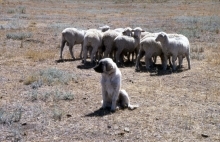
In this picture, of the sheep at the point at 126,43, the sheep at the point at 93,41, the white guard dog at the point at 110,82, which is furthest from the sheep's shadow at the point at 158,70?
the white guard dog at the point at 110,82

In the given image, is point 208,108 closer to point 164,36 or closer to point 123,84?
point 123,84

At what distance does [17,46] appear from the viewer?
20156 millimetres

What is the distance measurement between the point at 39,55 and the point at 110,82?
851 cm

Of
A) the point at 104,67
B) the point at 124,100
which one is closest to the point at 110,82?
the point at 104,67

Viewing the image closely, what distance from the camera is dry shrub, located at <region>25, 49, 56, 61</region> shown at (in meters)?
17.2

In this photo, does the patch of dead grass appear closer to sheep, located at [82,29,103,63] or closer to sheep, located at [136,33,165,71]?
sheep, located at [82,29,103,63]

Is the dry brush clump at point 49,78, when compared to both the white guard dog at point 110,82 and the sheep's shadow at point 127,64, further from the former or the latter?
the white guard dog at point 110,82

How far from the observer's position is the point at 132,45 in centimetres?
1627

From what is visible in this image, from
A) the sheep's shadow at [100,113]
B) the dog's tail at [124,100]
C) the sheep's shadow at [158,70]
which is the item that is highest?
the dog's tail at [124,100]

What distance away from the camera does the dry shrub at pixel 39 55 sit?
17219 millimetres

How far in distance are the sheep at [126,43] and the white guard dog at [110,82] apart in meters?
6.00

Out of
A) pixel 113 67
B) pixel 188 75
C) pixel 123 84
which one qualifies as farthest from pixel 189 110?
pixel 188 75

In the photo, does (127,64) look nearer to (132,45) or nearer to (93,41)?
(132,45)

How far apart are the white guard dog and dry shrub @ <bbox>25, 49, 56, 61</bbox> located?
301 inches
